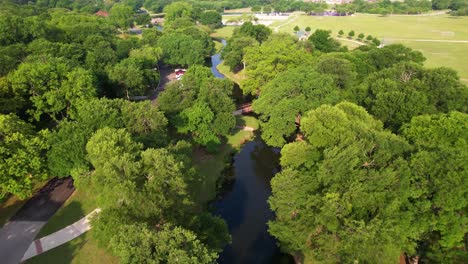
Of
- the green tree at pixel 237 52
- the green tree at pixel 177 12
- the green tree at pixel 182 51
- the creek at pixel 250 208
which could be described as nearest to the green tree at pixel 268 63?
the creek at pixel 250 208

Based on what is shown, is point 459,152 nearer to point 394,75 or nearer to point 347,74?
point 394,75

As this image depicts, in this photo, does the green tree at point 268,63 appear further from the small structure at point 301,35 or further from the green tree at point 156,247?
the small structure at point 301,35

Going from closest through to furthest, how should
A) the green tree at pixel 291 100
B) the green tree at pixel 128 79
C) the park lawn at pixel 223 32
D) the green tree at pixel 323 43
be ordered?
the green tree at pixel 291 100
the green tree at pixel 128 79
the green tree at pixel 323 43
the park lawn at pixel 223 32

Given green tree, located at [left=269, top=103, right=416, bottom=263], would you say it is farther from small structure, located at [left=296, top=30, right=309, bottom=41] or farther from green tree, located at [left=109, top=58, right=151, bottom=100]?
small structure, located at [left=296, top=30, right=309, bottom=41]

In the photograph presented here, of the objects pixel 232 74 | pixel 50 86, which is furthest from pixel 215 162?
pixel 232 74

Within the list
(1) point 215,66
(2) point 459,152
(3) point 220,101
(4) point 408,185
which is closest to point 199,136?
(3) point 220,101

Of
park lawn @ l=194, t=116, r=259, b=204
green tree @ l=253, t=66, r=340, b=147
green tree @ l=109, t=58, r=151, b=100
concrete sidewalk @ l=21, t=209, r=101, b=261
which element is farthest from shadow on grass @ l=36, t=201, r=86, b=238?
green tree @ l=109, t=58, r=151, b=100
